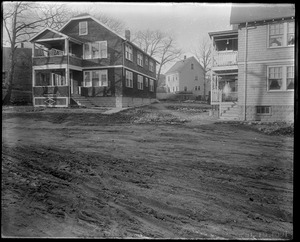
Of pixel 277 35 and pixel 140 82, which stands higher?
pixel 277 35

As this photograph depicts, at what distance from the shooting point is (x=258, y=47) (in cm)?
312

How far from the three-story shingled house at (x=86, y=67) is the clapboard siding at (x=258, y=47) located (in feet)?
4.03

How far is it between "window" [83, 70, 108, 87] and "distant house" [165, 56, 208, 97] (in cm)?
86

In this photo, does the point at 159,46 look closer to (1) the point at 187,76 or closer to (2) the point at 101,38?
(1) the point at 187,76

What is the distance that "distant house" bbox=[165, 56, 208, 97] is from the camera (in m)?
3.01

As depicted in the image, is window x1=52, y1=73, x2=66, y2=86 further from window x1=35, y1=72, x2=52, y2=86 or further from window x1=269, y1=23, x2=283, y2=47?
window x1=269, y1=23, x2=283, y2=47

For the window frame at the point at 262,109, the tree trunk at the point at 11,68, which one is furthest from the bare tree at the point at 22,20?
the window frame at the point at 262,109

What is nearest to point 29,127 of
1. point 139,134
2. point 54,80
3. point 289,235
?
point 54,80

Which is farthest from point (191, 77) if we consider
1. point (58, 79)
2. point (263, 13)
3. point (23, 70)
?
point (23, 70)

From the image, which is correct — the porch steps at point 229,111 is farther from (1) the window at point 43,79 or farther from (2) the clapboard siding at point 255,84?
(1) the window at point 43,79

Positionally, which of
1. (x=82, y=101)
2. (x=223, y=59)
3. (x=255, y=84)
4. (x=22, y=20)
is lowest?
(x=82, y=101)

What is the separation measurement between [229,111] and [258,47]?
0.97 meters

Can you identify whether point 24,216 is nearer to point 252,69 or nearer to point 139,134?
point 139,134

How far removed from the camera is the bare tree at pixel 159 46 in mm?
2969
